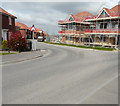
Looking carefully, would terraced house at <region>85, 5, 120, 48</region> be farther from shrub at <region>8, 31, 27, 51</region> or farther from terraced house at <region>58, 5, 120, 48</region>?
shrub at <region>8, 31, 27, 51</region>

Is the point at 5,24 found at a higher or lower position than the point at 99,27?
lower

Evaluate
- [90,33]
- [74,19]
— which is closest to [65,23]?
[74,19]

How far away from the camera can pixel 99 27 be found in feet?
116

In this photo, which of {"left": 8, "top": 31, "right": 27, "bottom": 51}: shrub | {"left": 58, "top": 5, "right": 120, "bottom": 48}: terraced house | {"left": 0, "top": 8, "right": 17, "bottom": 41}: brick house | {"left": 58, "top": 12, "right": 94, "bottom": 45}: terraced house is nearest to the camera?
{"left": 8, "top": 31, "right": 27, "bottom": 51}: shrub

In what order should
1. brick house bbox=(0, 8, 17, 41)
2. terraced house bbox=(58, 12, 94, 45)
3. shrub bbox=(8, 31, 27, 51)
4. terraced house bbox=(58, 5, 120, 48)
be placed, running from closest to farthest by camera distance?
shrub bbox=(8, 31, 27, 51)
brick house bbox=(0, 8, 17, 41)
terraced house bbox=(58, 5, 120, 48)
terraced house bbox=(58, 12, 94, 45)

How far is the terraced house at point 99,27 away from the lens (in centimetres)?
3037

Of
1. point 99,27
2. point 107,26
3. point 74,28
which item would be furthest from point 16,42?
point 74,28

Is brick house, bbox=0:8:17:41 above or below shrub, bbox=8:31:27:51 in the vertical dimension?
above

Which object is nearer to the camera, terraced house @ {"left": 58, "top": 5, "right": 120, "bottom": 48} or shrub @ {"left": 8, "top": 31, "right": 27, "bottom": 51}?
shrub @ {"left": 8, "top": 31, "right": 27, "bottom": 51}

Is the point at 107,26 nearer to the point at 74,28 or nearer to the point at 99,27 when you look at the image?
the point at 99,27

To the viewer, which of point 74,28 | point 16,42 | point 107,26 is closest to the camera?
point 16,42

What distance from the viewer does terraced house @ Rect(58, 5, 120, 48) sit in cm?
3037

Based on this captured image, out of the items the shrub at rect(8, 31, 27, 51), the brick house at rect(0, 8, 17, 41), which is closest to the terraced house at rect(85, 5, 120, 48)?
the brick house at rect(0, 8, 17, 41)

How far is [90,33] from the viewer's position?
113 ft
